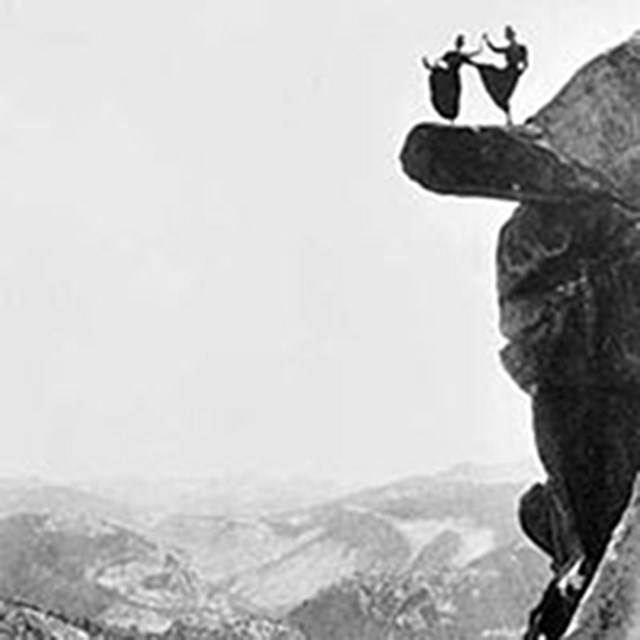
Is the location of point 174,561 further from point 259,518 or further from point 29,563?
point 259,518

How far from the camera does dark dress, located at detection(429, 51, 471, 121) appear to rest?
15.2m

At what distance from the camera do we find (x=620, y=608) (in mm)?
9789

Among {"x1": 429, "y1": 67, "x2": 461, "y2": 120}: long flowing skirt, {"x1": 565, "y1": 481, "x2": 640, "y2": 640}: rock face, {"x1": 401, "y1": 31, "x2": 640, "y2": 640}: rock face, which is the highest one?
{"x1": 429, "y1": 67, "x2": 461, "y2": 120}: long flowing skirt

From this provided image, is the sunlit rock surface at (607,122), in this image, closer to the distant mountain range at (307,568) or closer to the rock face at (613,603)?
the rock face at (613,603)

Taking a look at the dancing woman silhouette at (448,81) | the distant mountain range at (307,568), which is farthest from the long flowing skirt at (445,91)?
the distant mountain range at (307,568)

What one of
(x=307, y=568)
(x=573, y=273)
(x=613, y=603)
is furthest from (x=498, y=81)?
(x=307, y=568)

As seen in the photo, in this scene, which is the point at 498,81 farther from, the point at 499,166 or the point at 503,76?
the point at 499,166

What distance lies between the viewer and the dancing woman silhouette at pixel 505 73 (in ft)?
50.9

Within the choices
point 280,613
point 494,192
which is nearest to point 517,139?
point 494,192

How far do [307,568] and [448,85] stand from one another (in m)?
115

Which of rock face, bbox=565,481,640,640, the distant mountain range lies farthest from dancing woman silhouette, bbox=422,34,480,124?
the distant mountain range

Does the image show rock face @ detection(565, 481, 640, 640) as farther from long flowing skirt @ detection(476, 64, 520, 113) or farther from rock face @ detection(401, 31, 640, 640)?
long flowing skirt @ detection(476, 64, 520, 113)

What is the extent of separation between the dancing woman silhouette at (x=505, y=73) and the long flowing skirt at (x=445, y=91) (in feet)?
1.16

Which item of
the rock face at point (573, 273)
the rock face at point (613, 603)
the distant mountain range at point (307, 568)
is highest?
the rock face at point (573, 273)
